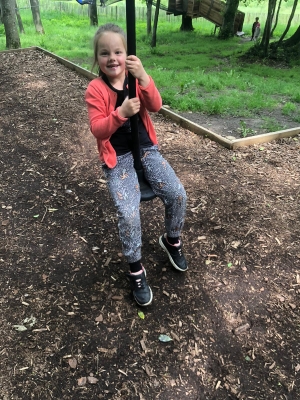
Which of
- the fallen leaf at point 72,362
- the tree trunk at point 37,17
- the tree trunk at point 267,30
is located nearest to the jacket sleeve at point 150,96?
the fallen leaf at point 72,362

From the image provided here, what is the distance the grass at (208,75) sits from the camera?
5.82m

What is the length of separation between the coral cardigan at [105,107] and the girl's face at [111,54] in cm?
10

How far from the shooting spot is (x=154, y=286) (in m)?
2.43

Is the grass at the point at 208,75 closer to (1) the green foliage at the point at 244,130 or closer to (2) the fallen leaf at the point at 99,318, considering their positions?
(1) the green foliage at the point at 244,130

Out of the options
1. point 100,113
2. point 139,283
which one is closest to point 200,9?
point 100,113

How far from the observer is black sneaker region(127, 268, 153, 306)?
7.34 feet

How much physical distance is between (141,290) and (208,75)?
665cm

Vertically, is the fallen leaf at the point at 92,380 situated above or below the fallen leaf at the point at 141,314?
above

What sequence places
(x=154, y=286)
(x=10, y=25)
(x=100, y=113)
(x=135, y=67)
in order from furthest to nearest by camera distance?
(x=10, y=25) → (x=154, y=286) → (x=100, y=113) → (x=135, y=67)

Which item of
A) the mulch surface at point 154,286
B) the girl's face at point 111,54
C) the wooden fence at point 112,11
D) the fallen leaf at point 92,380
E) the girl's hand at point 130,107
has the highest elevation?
the girl's face at point 111,54

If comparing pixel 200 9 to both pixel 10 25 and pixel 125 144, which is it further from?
pixel 125 144

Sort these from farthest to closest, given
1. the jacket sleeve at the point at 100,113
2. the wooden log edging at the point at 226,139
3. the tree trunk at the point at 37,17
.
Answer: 1. the tree trunk at the point at 37,17
2. the wooden log edging at the point at 226,139
3. the jacket sleeve at the point at 100,113

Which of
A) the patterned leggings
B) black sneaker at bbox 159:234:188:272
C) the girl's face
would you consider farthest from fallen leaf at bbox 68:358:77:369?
the girl's face

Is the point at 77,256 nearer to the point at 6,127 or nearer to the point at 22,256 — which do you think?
the point at 22,256
